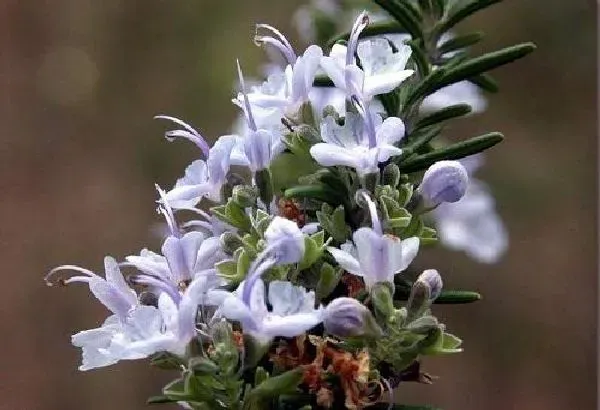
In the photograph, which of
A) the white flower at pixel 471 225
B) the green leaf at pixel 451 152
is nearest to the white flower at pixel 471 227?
the white flower at pixel 471 225

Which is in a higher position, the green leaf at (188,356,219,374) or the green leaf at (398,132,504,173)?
the green leaf at (398,132,504,173)

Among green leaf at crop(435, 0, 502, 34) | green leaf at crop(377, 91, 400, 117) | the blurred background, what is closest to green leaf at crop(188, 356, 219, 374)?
green leaf at crop(377, 91, 400, 117)

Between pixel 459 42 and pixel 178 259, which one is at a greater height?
pixel 459 42

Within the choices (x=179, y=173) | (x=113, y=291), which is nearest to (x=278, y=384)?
(x=113, y=291)

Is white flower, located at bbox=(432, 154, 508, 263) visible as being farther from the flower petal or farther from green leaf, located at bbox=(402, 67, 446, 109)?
the flower petal

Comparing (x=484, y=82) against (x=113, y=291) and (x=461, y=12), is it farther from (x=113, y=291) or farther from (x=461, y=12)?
(x=113, y=291)

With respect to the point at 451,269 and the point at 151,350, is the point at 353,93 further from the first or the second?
the point at 451,269
